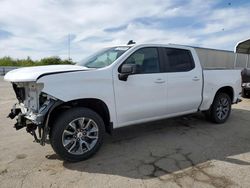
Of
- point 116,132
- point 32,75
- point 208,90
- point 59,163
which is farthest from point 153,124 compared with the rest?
point 32,75

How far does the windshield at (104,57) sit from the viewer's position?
4.47 m

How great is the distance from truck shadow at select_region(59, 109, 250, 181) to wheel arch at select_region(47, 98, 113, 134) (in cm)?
62

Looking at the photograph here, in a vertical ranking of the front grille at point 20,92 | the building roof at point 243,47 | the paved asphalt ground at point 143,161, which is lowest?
the paved asphalt ground at point 143,161

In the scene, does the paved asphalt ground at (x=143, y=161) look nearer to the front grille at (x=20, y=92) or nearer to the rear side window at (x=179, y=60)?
the front grille at (x=20, y=92)

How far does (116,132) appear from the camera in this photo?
18.1 feet

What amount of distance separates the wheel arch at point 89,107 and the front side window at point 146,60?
95 centimetres

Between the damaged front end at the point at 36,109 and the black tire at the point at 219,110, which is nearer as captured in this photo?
the damaged front end at the point at 36,109

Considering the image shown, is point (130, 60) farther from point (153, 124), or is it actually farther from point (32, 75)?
point (153, 124)

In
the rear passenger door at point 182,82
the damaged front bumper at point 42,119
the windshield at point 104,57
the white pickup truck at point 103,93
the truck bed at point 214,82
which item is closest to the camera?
the damaged front bumper at point 42,119

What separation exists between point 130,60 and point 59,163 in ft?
7.15

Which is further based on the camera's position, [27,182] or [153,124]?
[153,124]

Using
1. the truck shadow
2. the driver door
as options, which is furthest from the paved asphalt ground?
the driver door

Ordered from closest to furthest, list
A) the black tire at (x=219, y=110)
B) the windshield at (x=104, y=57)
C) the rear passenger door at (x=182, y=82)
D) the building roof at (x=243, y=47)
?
the windshield at (x=104, y=57) → the rear passenger door at (x=182, y=82) → the black tire at (x=219, y=110) → the building roof at (x=243, y=47)

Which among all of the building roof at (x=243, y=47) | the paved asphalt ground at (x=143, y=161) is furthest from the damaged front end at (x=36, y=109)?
the building roof at (x=243, y=47)
